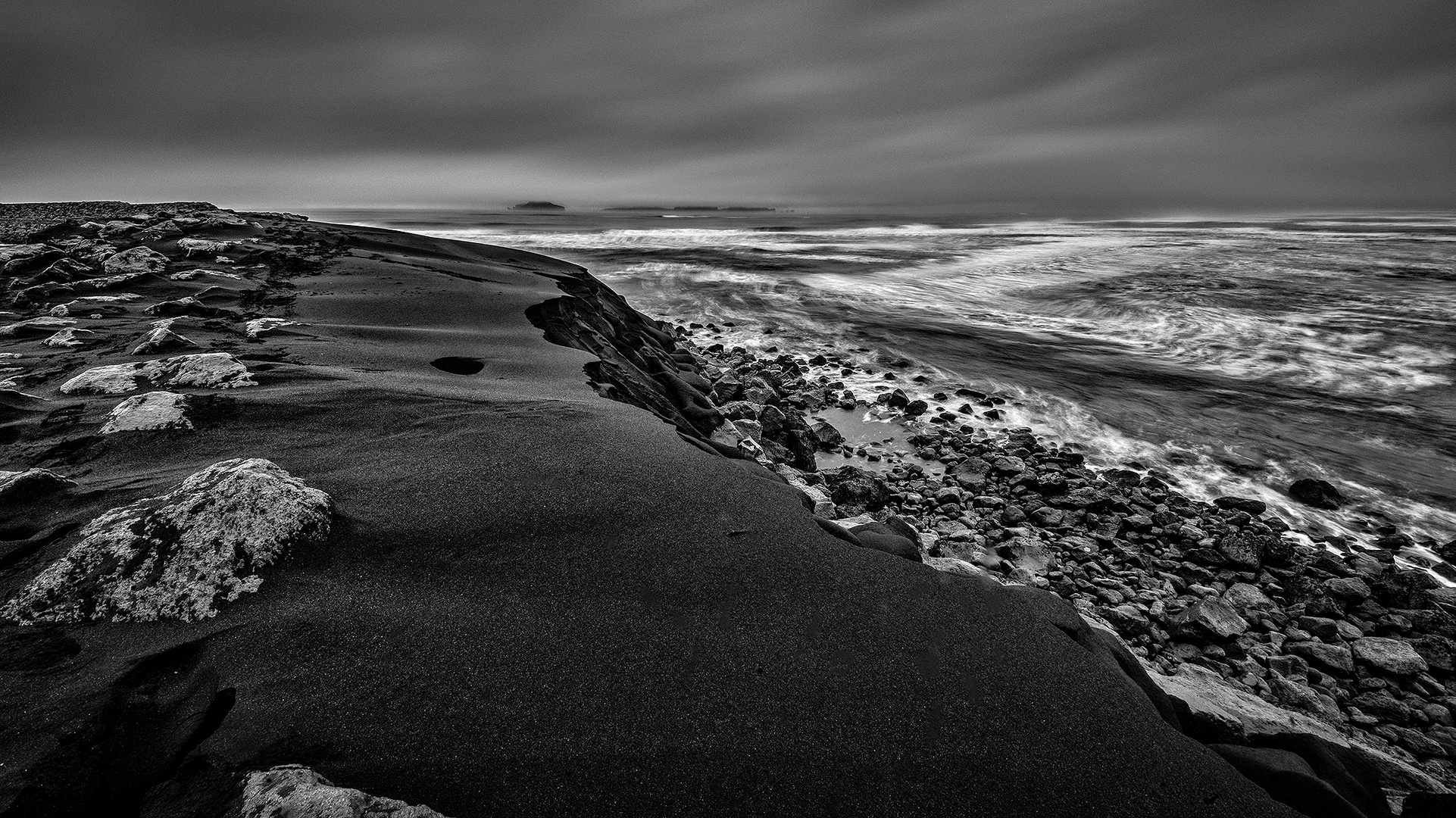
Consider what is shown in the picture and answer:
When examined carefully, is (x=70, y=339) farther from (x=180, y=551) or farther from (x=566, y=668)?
(x=566, y=668)

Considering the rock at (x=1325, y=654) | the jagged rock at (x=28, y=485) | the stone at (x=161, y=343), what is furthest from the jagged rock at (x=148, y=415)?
the rock at (x=1325, y=654)

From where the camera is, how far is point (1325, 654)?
3268 mm

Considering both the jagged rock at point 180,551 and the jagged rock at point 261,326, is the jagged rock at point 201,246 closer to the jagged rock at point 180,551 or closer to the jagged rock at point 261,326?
the jagged rock at point 261,326

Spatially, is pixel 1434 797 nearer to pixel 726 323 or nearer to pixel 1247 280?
pixel 726 323

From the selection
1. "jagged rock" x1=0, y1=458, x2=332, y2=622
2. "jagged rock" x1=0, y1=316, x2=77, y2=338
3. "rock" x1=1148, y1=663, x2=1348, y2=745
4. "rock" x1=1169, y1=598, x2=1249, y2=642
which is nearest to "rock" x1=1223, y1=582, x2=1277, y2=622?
"rock" x1=1169, y1=598, x2=1249, y2=642

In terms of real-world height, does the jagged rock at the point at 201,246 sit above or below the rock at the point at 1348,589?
above

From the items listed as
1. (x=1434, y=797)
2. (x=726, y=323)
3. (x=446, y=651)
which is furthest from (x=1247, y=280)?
(x=446, y=651)

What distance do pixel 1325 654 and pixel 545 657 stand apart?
4.30m

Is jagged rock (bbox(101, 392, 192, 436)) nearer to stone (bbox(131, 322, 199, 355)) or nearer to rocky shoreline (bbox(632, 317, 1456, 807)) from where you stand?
stone (bbox(131, 322, 199, 355))

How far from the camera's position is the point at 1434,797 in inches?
77.9

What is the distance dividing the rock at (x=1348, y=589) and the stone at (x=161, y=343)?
778 cm

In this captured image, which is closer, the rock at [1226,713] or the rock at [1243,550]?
the rock at [1226,713]

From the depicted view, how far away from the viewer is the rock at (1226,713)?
82.6 inches

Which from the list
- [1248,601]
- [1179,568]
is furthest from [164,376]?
[1248,601]
